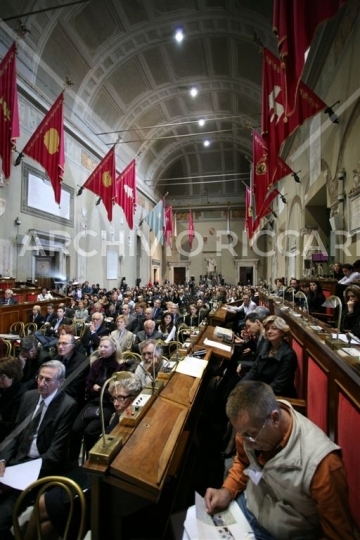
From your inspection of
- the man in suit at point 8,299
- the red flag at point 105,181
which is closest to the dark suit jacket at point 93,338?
the man in suit at point 8,299

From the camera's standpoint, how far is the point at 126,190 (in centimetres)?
1390

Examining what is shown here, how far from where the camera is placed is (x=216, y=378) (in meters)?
4.15

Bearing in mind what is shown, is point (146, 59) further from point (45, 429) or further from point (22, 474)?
point (22, 474)

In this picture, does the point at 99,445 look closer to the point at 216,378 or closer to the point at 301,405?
the point at 301,405

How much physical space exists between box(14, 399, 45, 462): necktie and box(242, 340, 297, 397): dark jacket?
188cm

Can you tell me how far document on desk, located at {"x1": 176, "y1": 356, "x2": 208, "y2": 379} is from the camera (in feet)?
8.82

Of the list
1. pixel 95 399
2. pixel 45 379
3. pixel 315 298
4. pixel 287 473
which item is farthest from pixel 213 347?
pixel 315 298

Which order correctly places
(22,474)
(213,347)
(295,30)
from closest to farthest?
(22,474) → (213,347) → (295,30)

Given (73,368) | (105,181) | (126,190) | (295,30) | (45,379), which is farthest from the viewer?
(126,190)

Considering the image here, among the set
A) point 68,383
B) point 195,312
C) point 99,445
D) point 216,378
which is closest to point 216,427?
point 216,378

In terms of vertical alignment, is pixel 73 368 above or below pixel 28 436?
above

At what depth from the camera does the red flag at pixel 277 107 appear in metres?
5.32

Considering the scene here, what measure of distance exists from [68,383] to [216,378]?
201cm

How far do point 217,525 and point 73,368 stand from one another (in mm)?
2480
